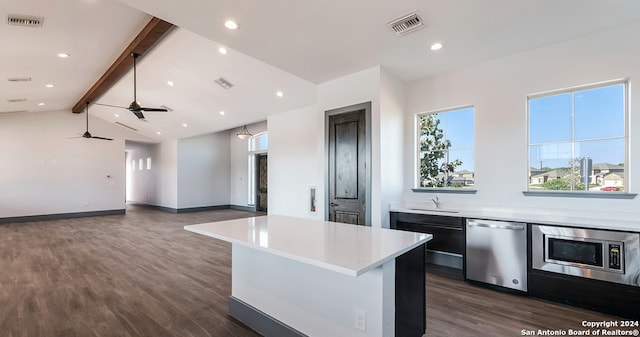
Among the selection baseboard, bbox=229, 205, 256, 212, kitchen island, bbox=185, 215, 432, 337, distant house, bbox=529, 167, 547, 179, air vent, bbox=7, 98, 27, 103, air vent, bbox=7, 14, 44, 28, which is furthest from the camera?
baseboard, bbox=229, 205, 256, 212

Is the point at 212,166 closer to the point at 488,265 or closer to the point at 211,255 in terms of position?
the point at 211,255

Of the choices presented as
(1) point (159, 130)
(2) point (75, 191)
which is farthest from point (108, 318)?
(2) point (75, 191)

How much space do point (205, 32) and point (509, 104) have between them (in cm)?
372

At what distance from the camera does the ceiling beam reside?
4253 millimetres

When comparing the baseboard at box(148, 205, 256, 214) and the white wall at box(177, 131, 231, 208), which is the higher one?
the white wall at box(177, 131, 231, 208)

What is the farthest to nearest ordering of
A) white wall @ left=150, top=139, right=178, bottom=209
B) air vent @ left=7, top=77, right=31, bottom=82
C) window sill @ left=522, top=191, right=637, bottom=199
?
white wall @ left=150, top=139, right=178, bottom=209 → air vent @ left=7, top=77, right=31, bottom=82 → window sill @ left=522, top=191, right=637, bottom=199

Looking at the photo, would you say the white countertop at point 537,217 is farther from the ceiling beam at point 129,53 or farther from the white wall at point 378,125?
the ceiling beam at point 129,53

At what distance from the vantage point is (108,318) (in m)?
2.70

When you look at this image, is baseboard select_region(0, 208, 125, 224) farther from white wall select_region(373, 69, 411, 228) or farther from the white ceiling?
white wall select_region(373, 69, 411, 228)

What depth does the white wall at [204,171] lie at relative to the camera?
35.2 feet

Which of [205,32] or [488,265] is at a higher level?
[205,32]

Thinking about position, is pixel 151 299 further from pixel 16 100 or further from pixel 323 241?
pixel 16 100

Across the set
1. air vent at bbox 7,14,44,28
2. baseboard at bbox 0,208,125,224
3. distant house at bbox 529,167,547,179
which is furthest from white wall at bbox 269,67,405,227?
baseboard at bbox 0,208,125,224

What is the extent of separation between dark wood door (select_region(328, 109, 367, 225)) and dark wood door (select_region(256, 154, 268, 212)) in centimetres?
600
